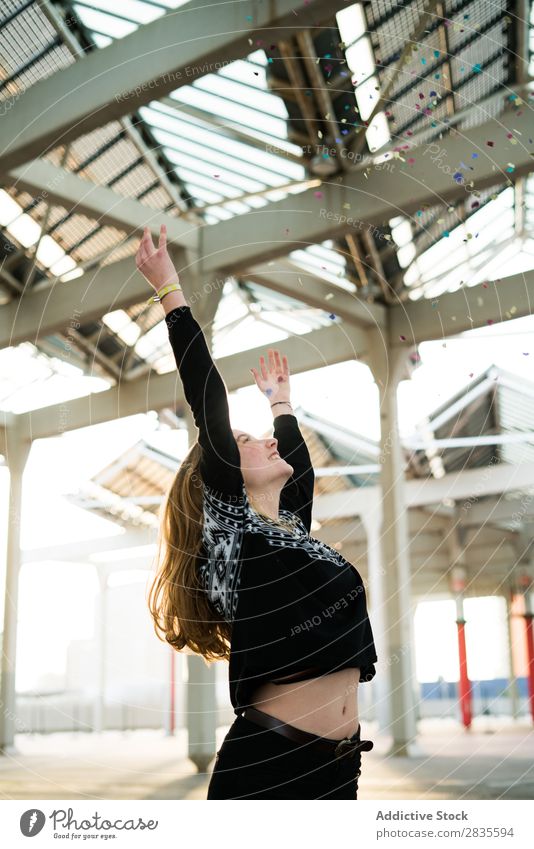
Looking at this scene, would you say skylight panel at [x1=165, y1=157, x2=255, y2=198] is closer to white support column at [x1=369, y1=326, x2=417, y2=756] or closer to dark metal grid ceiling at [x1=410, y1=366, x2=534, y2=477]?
white support column at [x1=369, y1=326, x2=417, y2=756]

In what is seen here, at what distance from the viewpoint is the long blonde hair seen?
6.37 feet

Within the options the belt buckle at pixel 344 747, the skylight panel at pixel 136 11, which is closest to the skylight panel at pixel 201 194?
the skylight panel at pixel 136 11

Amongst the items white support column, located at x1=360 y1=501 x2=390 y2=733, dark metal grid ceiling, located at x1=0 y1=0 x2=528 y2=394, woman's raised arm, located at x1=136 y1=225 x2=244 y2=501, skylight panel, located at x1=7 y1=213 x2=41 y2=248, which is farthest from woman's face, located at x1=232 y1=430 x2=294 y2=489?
white support column, located at x1=360 y1=501 x2=390 y2=733

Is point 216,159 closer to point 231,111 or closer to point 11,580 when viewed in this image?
point 231,111

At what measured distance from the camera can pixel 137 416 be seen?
14.7 ft

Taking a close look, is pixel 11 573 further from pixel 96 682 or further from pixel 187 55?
pixel 96 682

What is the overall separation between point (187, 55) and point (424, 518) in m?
7.20

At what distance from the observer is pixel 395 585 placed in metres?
6.09

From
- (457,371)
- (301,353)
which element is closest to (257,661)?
(301,353)

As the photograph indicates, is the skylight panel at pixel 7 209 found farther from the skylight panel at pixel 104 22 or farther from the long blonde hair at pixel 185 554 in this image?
the long blonde hair at pixel 185 554

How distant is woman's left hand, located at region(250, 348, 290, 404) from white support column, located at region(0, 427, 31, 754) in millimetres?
1457

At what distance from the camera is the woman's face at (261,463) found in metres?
1.97
